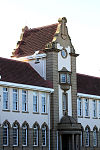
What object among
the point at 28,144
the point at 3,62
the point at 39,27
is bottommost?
the point at 28,144

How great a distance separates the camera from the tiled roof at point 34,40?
54.6 metres

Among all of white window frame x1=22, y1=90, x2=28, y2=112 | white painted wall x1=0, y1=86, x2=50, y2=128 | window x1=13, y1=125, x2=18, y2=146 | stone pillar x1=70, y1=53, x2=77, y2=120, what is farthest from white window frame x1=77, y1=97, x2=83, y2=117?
Answer: window x1=13, y1=125, x2=18, y2=146

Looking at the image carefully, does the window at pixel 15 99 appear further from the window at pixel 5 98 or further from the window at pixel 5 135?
the window at pixel 5 135

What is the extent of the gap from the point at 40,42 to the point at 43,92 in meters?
6.40

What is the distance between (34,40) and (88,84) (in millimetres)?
9651

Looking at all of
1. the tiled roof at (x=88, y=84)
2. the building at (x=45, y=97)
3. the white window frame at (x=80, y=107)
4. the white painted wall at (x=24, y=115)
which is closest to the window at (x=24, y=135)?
the building at (x=45, y=97)

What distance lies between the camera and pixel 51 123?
51.9m

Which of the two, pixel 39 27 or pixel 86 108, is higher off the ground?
pixel 39 27

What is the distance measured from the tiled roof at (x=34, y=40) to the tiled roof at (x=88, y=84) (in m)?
7.14

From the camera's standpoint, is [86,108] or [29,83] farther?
[86,108]

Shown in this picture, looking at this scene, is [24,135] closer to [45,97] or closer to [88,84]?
[45,97]

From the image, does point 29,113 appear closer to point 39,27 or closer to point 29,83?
point 29,83

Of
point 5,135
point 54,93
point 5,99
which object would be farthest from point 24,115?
point 54,93

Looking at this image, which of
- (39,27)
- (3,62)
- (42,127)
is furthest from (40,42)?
(42,127)
